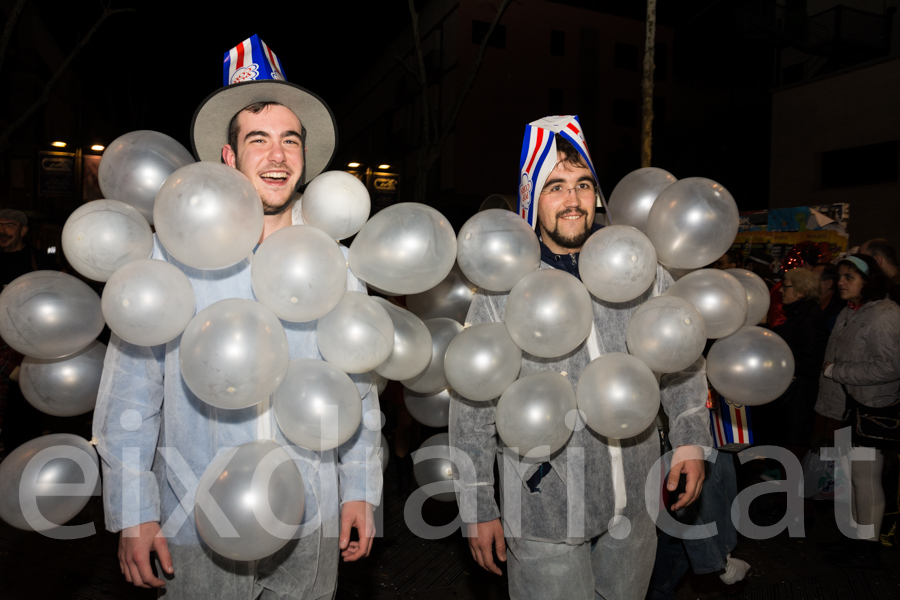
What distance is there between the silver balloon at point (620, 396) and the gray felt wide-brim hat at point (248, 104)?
130 centimetres

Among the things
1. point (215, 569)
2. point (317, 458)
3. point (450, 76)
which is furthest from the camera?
point (450, 76)

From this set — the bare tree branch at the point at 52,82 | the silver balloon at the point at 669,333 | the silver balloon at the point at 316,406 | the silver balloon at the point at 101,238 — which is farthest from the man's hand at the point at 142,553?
the bare tree branch at the point at 52,82

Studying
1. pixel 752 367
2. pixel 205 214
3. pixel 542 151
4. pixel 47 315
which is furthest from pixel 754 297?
pixel 47 315

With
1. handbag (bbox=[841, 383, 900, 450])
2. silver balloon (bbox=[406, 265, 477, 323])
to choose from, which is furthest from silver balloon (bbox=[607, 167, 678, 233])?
handbag (bbox=[841, 383, 900, 450])

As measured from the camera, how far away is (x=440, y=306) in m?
2.42

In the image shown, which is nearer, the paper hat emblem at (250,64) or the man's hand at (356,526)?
the man's hand at (356,526)

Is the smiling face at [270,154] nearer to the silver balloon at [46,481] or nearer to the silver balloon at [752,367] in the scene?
the silver balloon at [46,481]

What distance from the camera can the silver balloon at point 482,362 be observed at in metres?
1.84

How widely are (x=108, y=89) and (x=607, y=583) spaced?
1942 centimetres

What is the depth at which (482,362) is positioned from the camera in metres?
1.84

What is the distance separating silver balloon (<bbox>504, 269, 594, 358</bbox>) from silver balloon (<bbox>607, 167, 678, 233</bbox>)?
23.0 inches

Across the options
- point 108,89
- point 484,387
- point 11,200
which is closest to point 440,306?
point 484,387

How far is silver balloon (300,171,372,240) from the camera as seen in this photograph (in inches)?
72.4

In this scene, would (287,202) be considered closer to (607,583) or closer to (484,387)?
(484,387)
